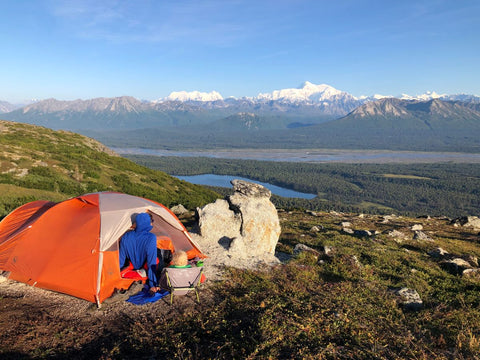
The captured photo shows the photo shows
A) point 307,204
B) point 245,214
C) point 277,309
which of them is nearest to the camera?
point 277,309

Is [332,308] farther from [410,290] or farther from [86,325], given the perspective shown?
[86,325]

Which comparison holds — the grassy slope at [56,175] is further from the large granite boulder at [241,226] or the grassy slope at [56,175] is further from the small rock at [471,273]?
the small rock at [471,273]

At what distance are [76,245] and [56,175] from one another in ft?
78.9

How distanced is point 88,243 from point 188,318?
4.51m

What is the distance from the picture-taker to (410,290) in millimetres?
10469

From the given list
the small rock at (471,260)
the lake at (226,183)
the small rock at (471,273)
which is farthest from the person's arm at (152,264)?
the lake at (226,183)

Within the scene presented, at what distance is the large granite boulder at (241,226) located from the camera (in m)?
14.0

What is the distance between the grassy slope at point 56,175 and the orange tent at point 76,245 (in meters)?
10.1

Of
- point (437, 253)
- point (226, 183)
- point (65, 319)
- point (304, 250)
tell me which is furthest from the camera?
point (226, 183)

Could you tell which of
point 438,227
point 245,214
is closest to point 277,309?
point 245,214

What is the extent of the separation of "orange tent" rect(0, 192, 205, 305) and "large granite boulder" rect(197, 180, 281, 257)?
2.65 metres

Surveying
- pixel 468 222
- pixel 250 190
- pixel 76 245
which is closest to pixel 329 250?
pixel 250 190

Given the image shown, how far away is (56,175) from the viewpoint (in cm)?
3014

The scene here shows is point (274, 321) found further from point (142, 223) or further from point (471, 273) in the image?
point (471, 273)
